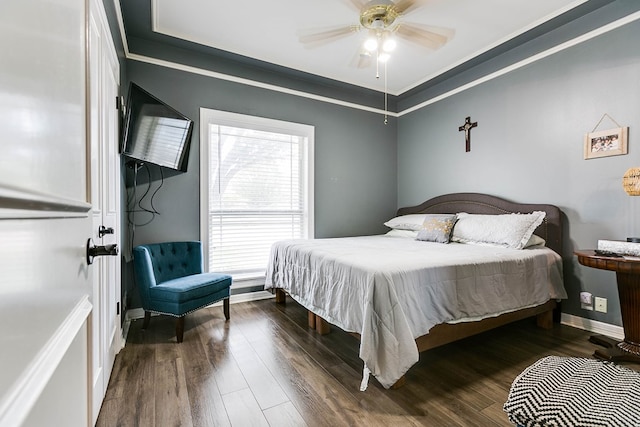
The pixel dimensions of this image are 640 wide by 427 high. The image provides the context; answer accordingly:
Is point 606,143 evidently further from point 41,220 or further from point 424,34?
point 41,220

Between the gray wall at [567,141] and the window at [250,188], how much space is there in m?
2.06

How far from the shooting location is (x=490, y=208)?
11.6ft

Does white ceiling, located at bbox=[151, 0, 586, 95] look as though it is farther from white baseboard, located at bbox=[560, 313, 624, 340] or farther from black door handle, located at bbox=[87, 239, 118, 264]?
white baseboard, located at bbox=[560, 313, 624, 340]

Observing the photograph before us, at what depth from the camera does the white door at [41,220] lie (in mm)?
413

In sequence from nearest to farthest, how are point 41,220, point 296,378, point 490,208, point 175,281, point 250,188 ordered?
point 41,220
point 296,378
point 175,281
point 490,208
point 250,188

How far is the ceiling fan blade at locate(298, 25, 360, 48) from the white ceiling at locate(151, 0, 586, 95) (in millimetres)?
50

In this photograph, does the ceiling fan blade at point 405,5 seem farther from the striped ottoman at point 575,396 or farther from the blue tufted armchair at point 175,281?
the blue tufted armchair at point 175,281

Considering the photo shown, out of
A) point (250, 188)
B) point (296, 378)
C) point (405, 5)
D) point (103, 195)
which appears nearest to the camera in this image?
point (103, 195)

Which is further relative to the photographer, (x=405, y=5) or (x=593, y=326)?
(x=593, y=326)

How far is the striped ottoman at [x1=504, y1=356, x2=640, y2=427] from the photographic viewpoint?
96cm

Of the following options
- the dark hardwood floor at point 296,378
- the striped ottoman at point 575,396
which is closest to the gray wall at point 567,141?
the dark hardwood floor at point 296,378

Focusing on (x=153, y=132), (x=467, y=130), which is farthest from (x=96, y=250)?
(x=467, y=130)

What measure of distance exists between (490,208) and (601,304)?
1.31 metres

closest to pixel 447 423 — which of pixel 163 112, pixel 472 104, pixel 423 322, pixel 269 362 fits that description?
pixel 423 322
